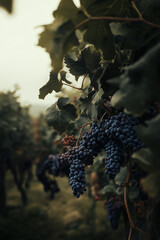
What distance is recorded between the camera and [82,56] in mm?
1638

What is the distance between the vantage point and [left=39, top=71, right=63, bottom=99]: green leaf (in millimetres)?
1779

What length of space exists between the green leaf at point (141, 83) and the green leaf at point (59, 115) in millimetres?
879

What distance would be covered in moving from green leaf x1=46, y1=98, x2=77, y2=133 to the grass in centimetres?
559

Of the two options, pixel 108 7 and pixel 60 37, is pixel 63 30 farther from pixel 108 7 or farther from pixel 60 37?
pixel 108 7

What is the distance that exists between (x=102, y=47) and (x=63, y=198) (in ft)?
38.2

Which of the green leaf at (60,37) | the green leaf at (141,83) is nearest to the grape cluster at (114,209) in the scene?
the green leaf at (141,83)

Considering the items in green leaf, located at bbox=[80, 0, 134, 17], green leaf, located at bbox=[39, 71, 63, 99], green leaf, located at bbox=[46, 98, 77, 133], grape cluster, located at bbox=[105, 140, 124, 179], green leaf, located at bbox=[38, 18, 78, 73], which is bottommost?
grape cluster, located at bbox=[105, 140, 124, 179]

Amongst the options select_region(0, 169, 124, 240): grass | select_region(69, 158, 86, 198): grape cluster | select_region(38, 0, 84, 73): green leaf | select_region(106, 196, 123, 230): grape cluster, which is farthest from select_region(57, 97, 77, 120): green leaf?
select_region(0, 169, 124, 240): grass

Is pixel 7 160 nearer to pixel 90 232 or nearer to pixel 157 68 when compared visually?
pixel 90 232

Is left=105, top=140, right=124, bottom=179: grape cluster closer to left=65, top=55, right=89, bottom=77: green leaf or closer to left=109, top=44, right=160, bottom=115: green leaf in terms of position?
left=109, top=44, right=160, bottom=115: green leaf

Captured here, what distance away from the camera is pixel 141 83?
0.98 m

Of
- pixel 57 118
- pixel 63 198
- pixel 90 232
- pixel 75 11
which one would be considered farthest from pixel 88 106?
pixel 63 198

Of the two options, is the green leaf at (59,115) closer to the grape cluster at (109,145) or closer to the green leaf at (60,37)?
the grape cluster at (109,145)

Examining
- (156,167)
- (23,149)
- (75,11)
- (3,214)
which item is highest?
(23,149)
